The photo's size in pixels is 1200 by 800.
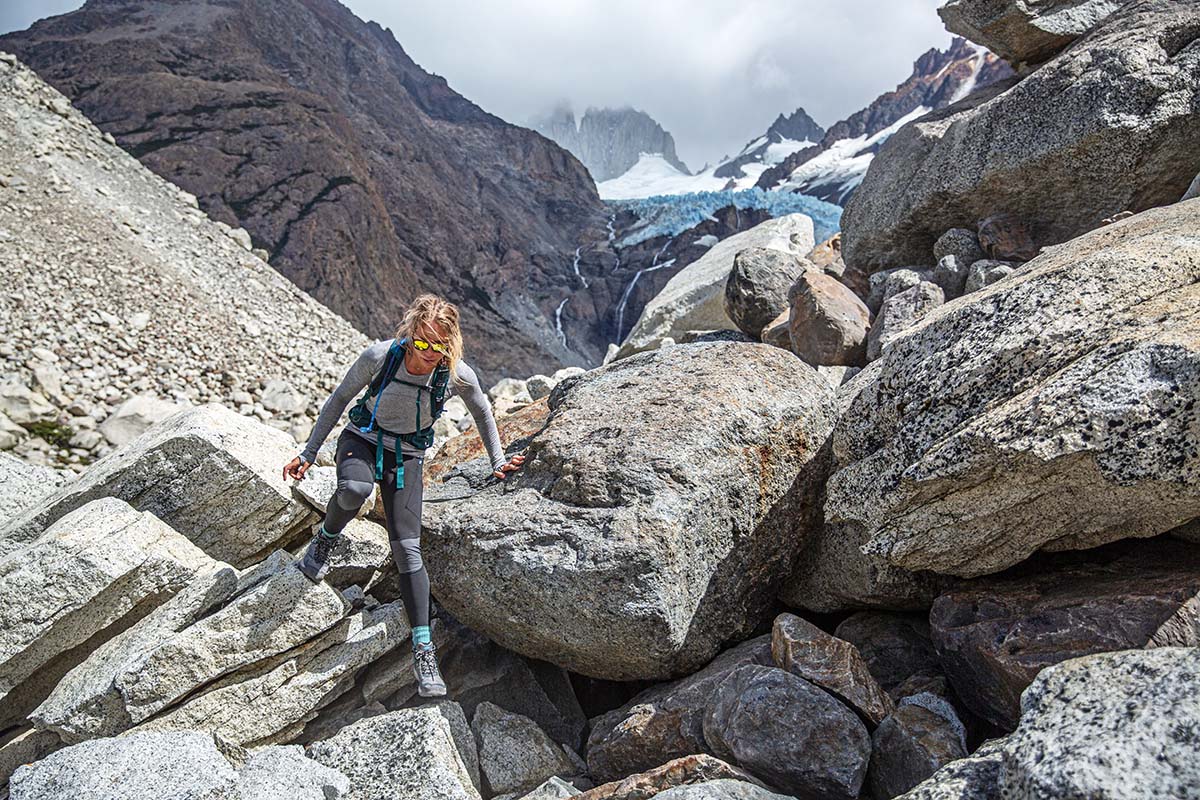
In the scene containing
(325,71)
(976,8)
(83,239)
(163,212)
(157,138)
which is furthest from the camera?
(325,71)

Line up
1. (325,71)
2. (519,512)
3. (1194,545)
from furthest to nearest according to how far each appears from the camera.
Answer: (325,71) → (519,512) → (1194,545)

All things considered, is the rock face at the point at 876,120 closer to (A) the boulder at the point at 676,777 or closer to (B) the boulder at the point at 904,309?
(B) the boulder at the point at 904,309

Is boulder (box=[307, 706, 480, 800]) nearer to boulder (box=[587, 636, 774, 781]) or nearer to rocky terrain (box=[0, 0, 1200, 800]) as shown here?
rocky terrain (box=[0, 0, 1200, 800])

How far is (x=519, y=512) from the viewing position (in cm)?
537

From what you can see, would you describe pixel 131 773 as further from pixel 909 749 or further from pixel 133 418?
pixel 133 418

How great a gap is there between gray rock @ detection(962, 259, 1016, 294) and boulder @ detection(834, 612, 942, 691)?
5115 mm

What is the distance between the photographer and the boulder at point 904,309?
8641mm

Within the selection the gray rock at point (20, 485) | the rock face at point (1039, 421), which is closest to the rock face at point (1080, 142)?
the rock face at point (1039, 421)

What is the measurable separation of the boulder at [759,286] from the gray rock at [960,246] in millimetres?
1969

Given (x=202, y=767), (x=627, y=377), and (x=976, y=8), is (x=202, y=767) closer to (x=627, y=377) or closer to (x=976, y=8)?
(x=627, y=377)

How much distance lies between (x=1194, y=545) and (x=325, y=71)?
95311 millimetres

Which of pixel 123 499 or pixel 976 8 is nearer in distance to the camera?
pixel 123 499

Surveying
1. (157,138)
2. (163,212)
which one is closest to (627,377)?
(163,212)

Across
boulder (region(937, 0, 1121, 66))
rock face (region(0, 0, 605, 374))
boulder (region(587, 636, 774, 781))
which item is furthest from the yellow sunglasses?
rock face (region(0, 0, 605, 374))
